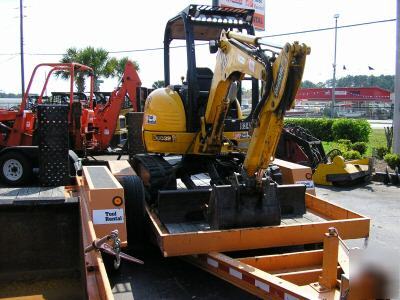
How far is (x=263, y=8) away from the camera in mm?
25578

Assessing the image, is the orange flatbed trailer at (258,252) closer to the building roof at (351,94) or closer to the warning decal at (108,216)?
the warning decal at (108,216)

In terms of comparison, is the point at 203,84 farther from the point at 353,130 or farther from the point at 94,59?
the point at 94,59

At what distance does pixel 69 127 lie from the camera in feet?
43.3

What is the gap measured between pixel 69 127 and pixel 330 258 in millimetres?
10258

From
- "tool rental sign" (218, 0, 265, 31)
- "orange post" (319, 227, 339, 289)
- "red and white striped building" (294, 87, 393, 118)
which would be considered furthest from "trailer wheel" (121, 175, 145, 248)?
"red and white striped building" (294, 87, 393, 118)

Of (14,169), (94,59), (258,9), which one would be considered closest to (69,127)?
(14,169)

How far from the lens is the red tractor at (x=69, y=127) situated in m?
10.4

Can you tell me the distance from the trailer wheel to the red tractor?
498 centimetres

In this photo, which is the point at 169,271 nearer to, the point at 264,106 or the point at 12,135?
the point at 264,106

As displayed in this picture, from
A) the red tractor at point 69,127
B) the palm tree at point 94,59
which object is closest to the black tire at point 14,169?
the red tractor at point 69,127

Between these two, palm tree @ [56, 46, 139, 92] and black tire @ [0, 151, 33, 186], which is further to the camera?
palm tree @ [56, 46, 139, 92]

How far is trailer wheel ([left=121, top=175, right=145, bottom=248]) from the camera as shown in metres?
6.13

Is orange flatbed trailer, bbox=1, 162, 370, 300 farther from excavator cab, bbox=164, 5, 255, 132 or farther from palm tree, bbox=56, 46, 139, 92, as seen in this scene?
palm tree, bbox=56, 46, 139, 92

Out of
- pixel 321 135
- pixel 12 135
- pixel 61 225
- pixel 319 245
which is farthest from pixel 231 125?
pixel 321 135
